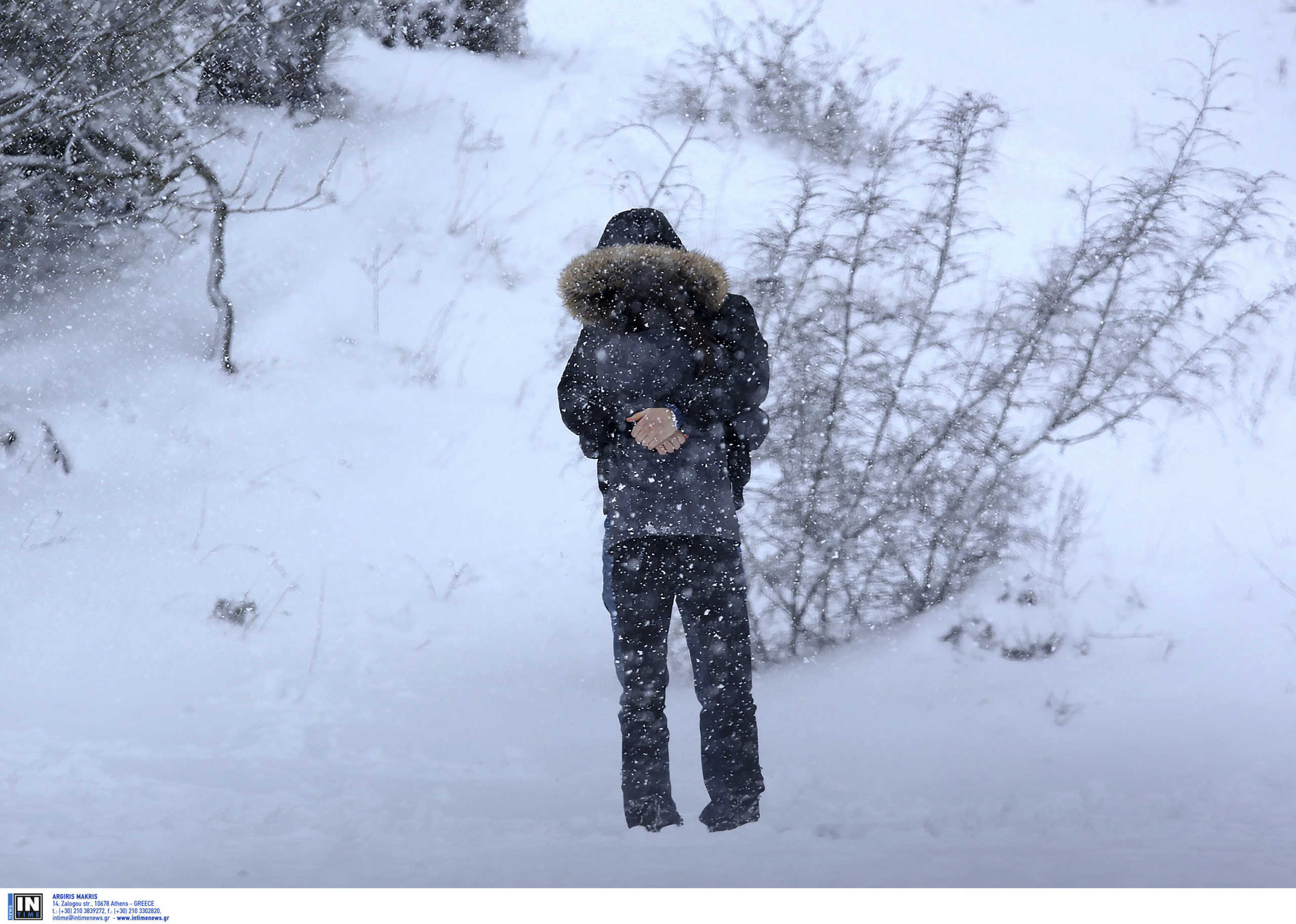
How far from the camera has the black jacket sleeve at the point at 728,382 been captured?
2584 mm

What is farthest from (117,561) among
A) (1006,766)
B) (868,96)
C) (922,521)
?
(868,96)

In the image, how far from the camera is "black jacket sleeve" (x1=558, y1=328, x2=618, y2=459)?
2.65 meters

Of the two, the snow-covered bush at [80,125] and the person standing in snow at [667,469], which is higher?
the snow-covered bush at [80,125]

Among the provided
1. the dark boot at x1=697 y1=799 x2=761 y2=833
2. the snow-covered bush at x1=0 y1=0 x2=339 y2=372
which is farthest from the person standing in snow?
the snow-covered bush at x1=0 y1=0 x2=339 y2=372

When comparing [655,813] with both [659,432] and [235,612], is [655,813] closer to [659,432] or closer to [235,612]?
[659,432]

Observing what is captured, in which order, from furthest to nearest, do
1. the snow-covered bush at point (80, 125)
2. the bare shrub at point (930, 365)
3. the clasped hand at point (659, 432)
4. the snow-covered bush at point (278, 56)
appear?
the snow-covered bush at point (278, 56) → the snow-covered bush at point (80, 125) → the bare shrub at point (930, 365) → the clasped hand at point (659, 432)

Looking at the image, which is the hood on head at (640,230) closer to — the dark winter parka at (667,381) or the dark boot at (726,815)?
the dark winter parka at (667,381)

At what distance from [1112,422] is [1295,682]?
1.16 metres

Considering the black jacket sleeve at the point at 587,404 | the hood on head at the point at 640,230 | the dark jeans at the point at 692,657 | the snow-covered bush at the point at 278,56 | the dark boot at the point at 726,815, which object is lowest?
the dark boot at the point at 726,815
